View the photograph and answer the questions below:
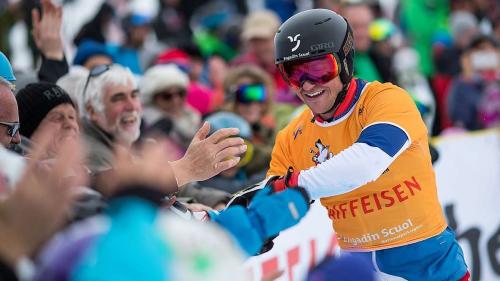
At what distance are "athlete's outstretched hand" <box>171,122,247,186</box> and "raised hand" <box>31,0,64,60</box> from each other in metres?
2.94

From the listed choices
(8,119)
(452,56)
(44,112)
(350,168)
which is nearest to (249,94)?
(44,112)

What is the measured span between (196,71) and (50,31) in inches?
136

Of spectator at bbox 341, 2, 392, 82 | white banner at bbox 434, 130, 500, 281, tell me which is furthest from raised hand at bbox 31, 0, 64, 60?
spectator at bbox 341, 2, 392, 82

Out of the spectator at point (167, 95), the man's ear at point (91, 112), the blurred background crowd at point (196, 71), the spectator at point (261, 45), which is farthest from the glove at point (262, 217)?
the spectator at point (261, 45)

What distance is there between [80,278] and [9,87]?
2447mm

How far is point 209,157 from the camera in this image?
4.20 metres

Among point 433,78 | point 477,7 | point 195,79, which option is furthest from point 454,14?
point 195,79

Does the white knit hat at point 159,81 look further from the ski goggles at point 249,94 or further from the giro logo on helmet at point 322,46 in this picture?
the giro logo on helmet at point 322,46

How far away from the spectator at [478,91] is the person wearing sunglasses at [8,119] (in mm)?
6546

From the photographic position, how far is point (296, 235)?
625 centimetres

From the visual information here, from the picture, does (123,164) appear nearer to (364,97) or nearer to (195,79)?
(364,97)

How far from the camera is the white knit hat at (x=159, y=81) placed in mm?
8086

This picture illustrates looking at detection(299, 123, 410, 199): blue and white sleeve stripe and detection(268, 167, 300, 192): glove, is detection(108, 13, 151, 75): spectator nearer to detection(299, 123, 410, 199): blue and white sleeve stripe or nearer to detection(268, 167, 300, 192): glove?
detection(268, 167, 300, 192): glove

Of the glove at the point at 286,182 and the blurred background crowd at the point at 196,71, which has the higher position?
the glove at the point at 286,182
